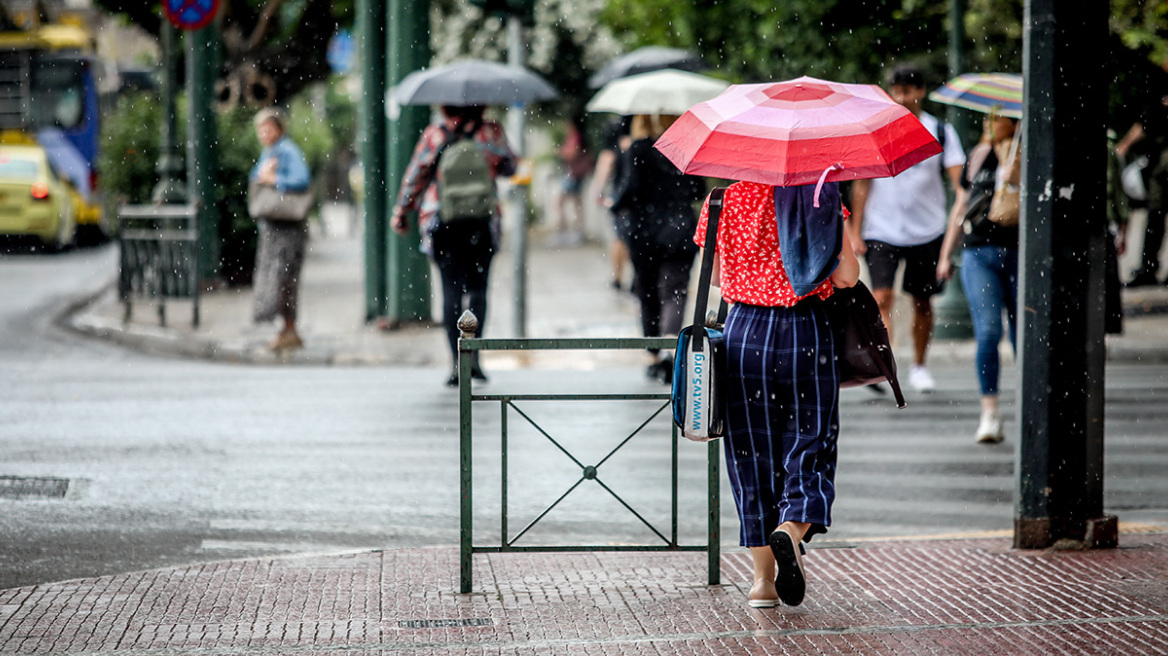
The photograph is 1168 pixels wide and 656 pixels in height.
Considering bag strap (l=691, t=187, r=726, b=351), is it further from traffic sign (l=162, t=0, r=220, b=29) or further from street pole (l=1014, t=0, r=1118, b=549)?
traffic sign (l=162, t=0, r=220, b=29)

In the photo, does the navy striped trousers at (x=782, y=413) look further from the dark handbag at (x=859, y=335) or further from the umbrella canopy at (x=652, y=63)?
the umbrella canopy at (x=652, y=63)

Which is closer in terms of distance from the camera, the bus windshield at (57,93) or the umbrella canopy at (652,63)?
the umbrella canopy at (652,63)

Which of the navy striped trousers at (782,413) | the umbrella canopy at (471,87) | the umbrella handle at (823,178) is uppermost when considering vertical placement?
the umbrella canopy at (471,87)

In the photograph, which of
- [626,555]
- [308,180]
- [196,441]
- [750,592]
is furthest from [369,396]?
[750,592]

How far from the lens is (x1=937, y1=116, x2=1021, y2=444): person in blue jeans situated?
823 centimetres

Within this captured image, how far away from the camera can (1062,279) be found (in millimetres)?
5746

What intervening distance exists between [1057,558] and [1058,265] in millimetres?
1080

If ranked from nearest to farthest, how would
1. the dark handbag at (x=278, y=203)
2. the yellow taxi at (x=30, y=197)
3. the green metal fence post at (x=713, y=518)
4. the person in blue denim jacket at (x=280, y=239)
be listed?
Answer: the green metal fence post at (x=713, y=518) < the person in blue denim jacket at (x=280, y=239) < the dark handbag at (x=278, y=203) < the yellow taxi at (x=30, y=197)

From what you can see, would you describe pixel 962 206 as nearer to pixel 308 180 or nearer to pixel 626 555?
pixel 626 555

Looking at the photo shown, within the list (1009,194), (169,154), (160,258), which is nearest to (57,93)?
(169,154)

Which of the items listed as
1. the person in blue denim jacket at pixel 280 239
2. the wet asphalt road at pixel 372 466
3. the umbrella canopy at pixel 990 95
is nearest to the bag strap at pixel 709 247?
the wet asphalt road at pixel 372 466

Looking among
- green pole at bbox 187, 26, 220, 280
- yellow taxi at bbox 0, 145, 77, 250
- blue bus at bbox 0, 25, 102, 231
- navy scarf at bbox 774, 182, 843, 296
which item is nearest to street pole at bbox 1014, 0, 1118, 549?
navy scarf at bbox 774, 182, 843, 296

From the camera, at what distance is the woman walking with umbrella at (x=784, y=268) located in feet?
15.7

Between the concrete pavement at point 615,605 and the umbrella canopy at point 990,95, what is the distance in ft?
8.79
